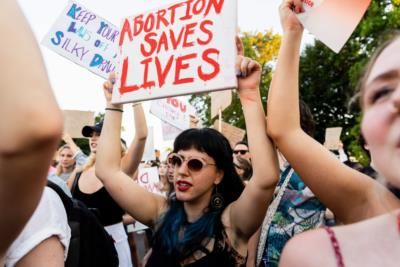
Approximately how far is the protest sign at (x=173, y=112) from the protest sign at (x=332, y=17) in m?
4.00

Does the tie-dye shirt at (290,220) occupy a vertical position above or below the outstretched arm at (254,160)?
below

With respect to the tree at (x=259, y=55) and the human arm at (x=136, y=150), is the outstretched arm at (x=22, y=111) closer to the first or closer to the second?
the human arm at (x=136, y=150)

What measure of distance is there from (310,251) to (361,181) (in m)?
0.64

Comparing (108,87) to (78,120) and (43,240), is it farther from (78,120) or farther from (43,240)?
(78,120)

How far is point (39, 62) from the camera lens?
657mm

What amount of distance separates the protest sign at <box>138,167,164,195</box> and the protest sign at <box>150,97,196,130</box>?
1.57m

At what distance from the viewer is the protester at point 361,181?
975 millimetres

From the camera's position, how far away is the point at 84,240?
82.4 inches

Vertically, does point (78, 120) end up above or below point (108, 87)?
below

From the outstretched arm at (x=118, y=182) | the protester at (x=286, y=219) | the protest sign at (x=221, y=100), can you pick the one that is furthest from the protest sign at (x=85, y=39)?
the protester at (x=286, y=219)

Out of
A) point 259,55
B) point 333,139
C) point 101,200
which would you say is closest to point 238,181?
point 101,200

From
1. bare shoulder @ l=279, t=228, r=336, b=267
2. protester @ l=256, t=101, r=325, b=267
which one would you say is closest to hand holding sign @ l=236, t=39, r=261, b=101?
protester @ l=256, t=101, r=325, b=267

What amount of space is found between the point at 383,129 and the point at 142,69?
192cm

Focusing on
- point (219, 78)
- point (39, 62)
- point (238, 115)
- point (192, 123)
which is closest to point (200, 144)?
point (219, 78)
